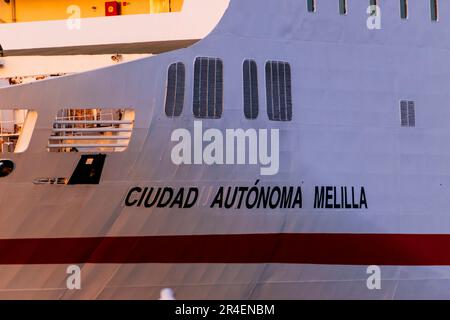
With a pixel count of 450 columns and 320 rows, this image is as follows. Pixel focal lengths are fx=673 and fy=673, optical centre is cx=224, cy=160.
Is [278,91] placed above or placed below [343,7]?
below

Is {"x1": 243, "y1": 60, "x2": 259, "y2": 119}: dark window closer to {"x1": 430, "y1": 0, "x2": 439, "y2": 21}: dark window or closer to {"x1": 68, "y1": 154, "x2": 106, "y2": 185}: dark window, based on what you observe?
{"x1": 68, "y1": 154, "x2": 106, "y2": 185}: dark window

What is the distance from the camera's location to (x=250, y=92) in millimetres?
8594

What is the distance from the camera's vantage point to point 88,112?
8406mm

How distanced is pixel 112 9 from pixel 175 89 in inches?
101

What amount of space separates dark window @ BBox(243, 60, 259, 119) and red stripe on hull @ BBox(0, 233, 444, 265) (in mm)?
1565

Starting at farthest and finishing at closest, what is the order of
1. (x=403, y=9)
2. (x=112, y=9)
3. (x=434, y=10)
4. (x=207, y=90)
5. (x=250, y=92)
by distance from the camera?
1. (x=112, y=9)
2. (x=434, y=10)
3. (x=403, y=9)
4. (x=250, y=92)
5. (x=207, y=90)

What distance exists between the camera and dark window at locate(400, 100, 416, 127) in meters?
9.44

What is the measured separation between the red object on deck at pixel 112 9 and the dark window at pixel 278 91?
281cm

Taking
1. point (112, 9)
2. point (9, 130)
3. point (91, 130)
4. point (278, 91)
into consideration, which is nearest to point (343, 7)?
point (278, 91)

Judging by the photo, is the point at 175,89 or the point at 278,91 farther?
the point at 278,91

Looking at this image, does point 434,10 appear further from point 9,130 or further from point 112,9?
point 9,130
